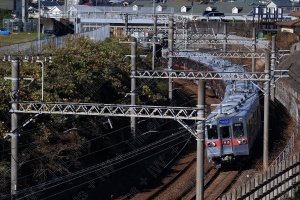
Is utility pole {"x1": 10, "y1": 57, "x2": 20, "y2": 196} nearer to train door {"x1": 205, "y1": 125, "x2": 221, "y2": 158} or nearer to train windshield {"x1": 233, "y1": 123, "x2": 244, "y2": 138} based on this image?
train door {"x1": 205, "y1": 125, "x2": 221, "y2": 158}

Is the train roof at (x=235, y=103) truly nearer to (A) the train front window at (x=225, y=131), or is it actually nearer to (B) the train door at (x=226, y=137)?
(B) the train door at (x=226, y=137)

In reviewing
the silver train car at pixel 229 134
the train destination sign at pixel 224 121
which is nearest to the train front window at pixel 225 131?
the silver train car at pixel 229 134

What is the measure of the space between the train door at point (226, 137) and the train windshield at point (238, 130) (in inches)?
4.7

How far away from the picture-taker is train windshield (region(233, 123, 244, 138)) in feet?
57.4

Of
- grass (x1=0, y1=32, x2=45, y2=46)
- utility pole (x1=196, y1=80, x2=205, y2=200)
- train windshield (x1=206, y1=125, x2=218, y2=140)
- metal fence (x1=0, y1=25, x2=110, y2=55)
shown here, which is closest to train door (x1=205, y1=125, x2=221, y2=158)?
train windshield (x1=206, y1=125, x2=218, y2=140)

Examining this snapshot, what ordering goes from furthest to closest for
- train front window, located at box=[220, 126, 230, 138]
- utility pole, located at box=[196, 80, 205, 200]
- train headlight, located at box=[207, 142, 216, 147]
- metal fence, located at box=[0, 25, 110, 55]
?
metal fence, located at box=[0, 25, 110, 55]
train headlight, located at box=[207, 142, 216, 147]
train front window, located at box=[220, 126, 230, 138]
utility pole, located at box=[196, 80, 205, 200]

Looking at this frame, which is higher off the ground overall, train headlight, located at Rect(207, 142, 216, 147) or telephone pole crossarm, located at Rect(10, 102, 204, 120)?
telephone pole crossarm, located at Rect(10, 102, 204, 120)

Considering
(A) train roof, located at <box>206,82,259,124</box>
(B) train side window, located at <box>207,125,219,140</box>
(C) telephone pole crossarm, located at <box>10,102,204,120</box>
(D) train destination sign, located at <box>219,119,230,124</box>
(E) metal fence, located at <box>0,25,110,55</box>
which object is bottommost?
(B) train side window, located at <box>207,125,219,140</box>

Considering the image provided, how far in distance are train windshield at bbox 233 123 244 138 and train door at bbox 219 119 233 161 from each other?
0.39 feet

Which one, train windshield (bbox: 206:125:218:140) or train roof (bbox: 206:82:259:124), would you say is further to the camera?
train windshield (bbox: 206:125:218:140)

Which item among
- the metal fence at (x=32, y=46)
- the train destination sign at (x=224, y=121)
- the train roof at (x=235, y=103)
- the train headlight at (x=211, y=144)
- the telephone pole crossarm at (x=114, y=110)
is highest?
the metal fence at (x=32, y=46)

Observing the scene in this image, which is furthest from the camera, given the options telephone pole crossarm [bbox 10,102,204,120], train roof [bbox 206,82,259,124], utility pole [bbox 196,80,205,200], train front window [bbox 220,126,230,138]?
train front window [bbox 220,126,230,138]

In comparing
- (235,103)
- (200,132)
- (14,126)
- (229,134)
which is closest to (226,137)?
(229,134)

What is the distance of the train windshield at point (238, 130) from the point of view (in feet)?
A: 57.4
